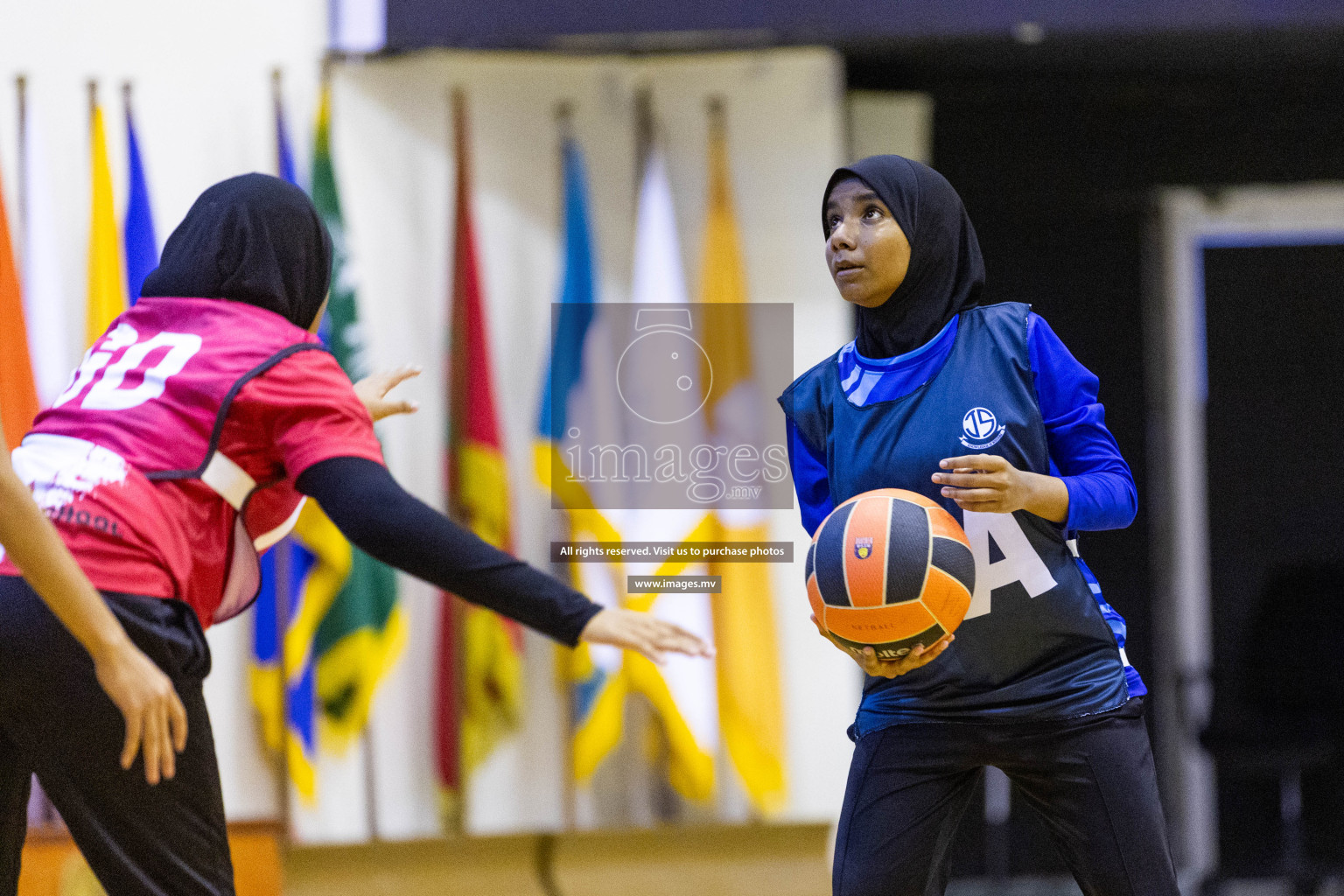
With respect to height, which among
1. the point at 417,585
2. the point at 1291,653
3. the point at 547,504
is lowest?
the point at 1291,653

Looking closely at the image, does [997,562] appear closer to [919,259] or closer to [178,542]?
[919,259]

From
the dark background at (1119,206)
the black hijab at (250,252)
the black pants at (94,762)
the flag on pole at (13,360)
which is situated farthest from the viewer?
the dark background at (1119,206)

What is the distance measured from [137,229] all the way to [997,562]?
3166mm

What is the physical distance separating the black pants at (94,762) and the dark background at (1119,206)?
381cm

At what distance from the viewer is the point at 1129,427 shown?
4.93 meters

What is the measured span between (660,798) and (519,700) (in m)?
0.58

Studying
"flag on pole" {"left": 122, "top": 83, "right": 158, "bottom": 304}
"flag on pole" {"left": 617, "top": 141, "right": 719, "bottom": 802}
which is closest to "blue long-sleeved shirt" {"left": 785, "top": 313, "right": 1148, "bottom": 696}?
"flag on pole" {"left": 617, "top": 141, "right": 719, "bottom": 802}

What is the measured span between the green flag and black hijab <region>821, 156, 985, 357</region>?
7.73ft

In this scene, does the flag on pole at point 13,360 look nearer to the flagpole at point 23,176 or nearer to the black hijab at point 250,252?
the flagpole at point 23,176

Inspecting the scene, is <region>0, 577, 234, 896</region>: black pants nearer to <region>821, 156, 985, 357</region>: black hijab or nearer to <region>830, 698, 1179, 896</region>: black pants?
<region>830, 698, 1179, 896</region>: black pants

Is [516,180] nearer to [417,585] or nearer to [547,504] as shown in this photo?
[547,504]

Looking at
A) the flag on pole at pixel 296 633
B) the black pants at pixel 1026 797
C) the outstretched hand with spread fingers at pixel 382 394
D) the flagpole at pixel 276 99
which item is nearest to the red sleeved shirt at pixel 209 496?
the outstretched hand with spread fingers at pixel 382 394

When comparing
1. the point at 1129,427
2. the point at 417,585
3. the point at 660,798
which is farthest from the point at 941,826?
the point at 1129,427

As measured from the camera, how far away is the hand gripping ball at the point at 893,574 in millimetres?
1933
